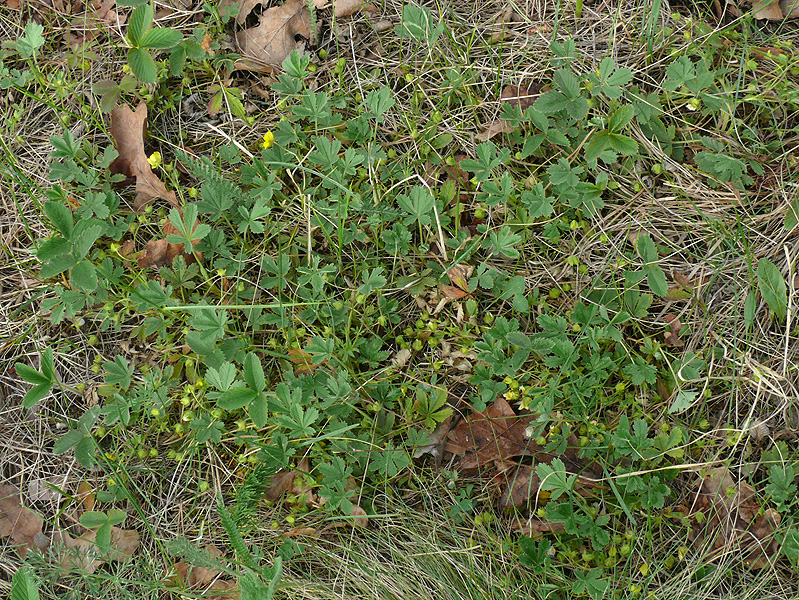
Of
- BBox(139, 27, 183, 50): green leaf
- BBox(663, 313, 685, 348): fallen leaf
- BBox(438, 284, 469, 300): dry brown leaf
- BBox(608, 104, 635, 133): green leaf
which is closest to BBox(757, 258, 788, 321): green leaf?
BBox(663, 313, 685, 348): fallen leaf

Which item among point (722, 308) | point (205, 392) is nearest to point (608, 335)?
point (722, 308)

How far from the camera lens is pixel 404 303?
2.51 metres

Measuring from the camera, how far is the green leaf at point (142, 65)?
2477mm

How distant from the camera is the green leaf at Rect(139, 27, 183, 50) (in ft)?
8.14

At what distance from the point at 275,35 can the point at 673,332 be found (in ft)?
7.03

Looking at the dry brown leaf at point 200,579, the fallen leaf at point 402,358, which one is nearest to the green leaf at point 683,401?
the fallen leaf at point 402,358

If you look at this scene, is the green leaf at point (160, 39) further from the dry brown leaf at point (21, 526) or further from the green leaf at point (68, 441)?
the dry brown leaf at point (21, 526)

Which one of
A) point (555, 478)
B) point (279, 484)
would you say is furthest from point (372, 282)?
point (555, 478)

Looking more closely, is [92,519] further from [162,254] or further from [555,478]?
[555,478]

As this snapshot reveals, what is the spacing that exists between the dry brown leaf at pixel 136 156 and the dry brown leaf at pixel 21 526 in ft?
4.20

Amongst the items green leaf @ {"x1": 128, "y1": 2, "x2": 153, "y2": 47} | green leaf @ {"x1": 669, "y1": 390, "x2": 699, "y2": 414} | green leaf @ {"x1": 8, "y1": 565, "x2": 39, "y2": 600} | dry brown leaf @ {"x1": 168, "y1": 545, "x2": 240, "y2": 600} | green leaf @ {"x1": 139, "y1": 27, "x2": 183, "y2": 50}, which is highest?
green leaf @ {"x1": 128, "y1": 2, "x2": 153, "y2": 47}

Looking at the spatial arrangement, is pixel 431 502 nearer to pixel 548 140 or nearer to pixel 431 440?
pixel 431 440

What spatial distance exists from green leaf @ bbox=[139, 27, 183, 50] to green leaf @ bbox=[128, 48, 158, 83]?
36mm

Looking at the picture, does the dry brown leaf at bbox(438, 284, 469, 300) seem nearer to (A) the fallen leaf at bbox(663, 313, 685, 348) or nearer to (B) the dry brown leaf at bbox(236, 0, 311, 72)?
(A) the fallen leaf at bbox(663, 313, 685, 348)
